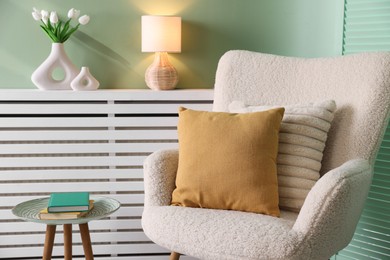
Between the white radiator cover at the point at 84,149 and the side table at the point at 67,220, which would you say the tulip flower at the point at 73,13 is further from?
the side table at the point at 67,220

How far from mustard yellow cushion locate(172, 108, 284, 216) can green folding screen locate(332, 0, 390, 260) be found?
2.47ft

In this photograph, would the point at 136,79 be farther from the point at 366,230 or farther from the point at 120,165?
the point at 366,230

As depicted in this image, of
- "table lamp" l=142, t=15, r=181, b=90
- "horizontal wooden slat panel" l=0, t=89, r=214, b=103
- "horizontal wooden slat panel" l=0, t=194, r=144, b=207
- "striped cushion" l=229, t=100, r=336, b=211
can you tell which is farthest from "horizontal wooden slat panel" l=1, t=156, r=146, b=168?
"striped cushion" l=229, t=100, r=336, b=211

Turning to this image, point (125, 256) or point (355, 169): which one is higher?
point (355, 169)

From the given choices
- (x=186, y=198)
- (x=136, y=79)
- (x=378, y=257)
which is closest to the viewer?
(x=186, y=198)

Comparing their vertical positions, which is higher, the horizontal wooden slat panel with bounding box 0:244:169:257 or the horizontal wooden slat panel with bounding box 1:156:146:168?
the horizontal wooden slat panel with bounding box 1:156:146:168

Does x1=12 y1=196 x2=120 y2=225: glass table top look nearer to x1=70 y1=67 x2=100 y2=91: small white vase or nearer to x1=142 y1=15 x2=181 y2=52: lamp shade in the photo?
x1=70 y1=67 x2=100 y2=91: small white vase

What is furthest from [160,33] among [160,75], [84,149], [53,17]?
[84,149]

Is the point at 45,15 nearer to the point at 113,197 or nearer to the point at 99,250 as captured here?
the point at 113,197

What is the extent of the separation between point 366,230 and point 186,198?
40.1 inches

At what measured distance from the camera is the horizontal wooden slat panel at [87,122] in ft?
8.87

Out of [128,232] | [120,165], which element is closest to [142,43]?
[120,165]

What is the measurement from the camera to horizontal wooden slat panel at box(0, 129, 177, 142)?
8.89 ft

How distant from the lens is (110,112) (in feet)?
8.95
